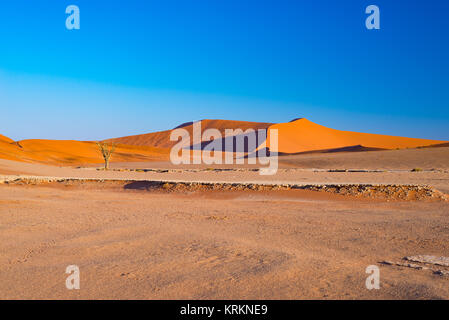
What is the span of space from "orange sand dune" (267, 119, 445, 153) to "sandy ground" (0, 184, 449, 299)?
78889mm

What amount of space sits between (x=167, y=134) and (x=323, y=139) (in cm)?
5755

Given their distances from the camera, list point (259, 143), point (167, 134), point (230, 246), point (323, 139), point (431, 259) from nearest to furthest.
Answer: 1. point (431, 259)
2. point (230, 246)
3. point (259, 143)
4. point (323, 139)
5. point (167, 134)

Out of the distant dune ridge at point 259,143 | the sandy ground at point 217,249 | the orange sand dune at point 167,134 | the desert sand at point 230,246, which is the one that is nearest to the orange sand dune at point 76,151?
the distant dune ridge at point 259,143

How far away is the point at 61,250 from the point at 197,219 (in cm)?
397

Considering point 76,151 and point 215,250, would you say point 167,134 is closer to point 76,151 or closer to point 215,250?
point 76,151

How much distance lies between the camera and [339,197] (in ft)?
49.4

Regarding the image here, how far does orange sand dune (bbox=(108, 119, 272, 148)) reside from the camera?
12541cm

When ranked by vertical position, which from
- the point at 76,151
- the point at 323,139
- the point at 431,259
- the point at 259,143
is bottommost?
the point at 431,259

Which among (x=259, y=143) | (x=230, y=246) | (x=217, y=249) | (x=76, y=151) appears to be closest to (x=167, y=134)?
(x=259, y=143)

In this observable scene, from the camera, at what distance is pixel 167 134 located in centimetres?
13688

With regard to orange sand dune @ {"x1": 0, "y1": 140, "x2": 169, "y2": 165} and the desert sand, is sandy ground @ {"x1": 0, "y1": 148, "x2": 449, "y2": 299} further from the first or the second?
orange sand dune @ {"x1": 0, "y1": 140, "x2": 169, "y2": 165}

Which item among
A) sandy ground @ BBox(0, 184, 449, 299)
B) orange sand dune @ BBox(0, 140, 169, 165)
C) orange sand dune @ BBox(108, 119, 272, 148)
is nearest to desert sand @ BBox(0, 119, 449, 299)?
sandy ground @ BBox(0, 184, 449, 299)

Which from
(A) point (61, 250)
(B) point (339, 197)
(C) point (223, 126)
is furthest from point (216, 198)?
(C) point (223, 126)
